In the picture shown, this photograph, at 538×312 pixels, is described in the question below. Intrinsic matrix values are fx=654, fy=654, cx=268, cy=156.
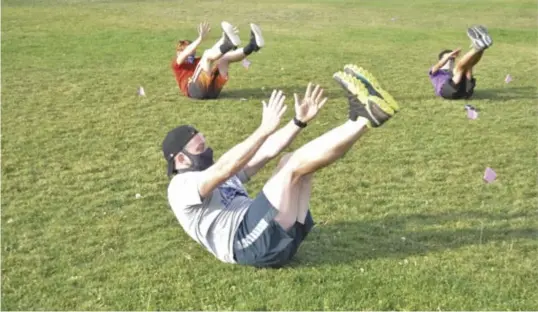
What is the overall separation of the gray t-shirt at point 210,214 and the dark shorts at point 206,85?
607 centimetres

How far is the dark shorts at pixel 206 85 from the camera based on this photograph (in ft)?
38.2

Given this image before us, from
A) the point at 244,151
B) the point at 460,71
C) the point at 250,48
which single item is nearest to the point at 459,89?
the point at 460,71

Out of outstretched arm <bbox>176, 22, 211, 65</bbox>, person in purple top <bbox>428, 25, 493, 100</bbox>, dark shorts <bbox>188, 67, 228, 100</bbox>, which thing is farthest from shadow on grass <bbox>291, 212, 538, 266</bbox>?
outstretched arm <bbox>176, 22, 211, 65</bbox>

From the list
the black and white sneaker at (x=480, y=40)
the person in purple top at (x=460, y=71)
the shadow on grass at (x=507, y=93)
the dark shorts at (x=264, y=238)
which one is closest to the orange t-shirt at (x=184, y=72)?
the person in purple top at (x=460, y=71)

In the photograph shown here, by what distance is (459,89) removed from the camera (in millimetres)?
12055

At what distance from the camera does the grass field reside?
547 centimetres

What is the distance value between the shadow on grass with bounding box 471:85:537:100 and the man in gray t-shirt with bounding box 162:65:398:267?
7968mm

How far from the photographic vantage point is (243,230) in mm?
5586

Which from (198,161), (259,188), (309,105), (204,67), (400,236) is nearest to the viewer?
(309,105)

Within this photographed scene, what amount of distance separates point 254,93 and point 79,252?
23.3 ft

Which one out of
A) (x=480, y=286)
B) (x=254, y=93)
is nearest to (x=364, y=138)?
(x=254, y=93)

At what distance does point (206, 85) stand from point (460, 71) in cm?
466

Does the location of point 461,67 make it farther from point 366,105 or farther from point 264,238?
point 264,238

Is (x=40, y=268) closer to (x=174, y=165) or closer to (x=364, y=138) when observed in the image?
(x=174, y=165)
